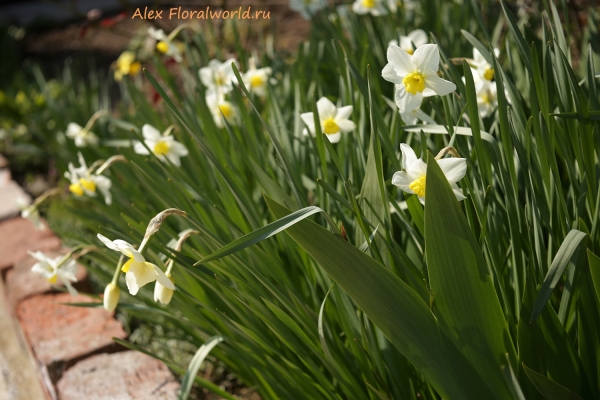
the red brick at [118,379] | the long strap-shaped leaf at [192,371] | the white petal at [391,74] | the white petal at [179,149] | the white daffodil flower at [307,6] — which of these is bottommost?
the red brick at [118,379]

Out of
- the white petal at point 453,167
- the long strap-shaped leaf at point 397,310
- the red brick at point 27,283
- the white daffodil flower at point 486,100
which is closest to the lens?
the long strap-shaped leaf at point 397,310

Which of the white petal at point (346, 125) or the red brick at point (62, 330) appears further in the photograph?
the red brick at point (62, 330)

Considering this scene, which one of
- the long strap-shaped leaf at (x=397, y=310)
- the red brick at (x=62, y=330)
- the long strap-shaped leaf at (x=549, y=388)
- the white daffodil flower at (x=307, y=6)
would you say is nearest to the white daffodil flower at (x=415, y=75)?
the long strap-shaped leaf at (x=397, y=310)

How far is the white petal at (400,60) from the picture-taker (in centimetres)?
111

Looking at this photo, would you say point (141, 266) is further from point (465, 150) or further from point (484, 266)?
point (465, 150)

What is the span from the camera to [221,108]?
183 cm

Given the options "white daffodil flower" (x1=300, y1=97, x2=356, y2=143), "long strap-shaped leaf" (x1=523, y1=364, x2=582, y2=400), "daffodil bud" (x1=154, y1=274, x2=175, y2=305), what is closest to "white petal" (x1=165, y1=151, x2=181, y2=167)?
"white daffodil flower" (x1=300, y1=97, x2=356, y2=143)

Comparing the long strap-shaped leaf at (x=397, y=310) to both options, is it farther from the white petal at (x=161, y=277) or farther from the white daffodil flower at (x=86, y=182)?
the white daffodil flower at (x=86, y=182)

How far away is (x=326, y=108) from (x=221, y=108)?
1.62 ft

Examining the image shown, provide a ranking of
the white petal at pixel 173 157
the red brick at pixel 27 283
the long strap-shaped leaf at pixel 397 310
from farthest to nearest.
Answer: the red brick at pixel 27 283, the white petal at pixel 173 157, the long strap-shaped leaf at pixel 397 310

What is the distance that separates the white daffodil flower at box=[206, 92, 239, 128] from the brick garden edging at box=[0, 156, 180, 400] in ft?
2.40

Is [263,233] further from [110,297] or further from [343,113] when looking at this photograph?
[343,113]

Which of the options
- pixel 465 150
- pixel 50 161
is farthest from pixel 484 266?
pixel 50 161

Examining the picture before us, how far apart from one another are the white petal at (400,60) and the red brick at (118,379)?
951mm
